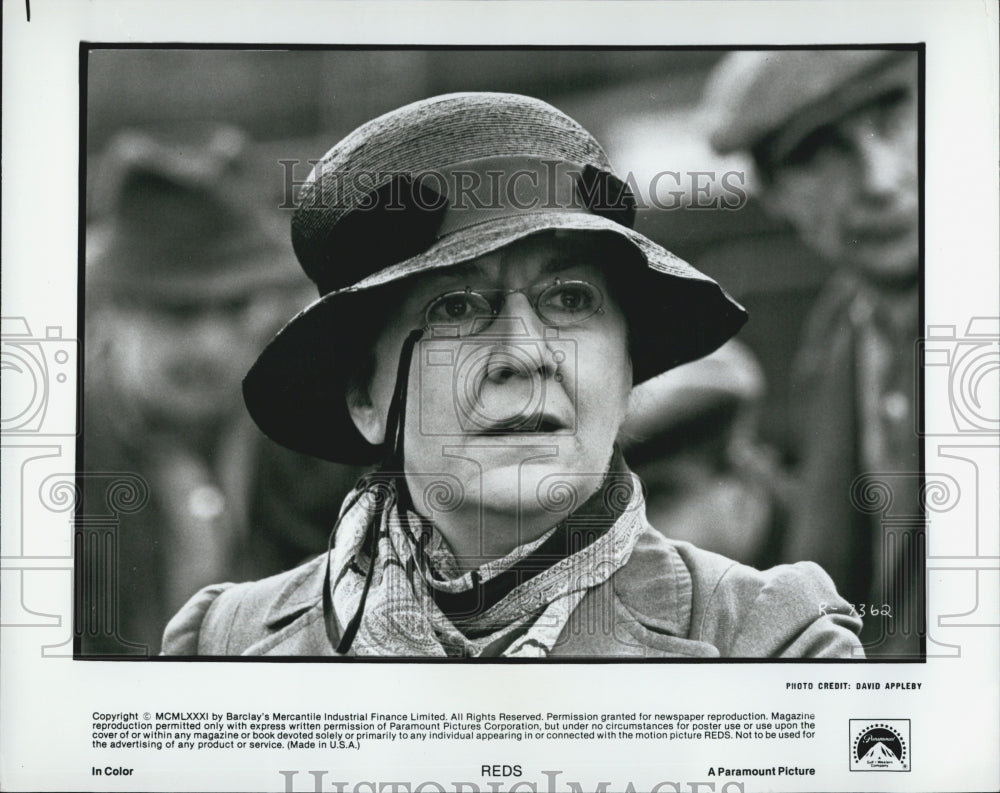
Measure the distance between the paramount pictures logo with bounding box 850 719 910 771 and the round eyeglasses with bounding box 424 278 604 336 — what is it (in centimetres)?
141

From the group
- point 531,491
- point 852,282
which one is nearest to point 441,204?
point 531,491

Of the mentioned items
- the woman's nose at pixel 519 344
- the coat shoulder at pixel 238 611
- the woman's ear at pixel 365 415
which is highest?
the woman's nose at pixel 519 344

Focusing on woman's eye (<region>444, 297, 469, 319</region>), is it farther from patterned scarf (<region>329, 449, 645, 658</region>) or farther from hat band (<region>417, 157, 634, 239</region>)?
patterned scarf (<region>329, 449, 645, 658</region>)

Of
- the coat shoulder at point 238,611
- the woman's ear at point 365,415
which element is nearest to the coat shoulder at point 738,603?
the woman's ear at point 365,415

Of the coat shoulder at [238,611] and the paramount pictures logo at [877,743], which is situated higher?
the coat shoulder at [238,611]

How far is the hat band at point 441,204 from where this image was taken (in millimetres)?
2947

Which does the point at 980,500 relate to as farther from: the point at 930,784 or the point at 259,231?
the point at 259,231

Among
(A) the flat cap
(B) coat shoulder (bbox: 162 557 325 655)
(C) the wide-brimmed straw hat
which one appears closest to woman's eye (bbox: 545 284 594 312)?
(C) the wide-brimmed straw hat

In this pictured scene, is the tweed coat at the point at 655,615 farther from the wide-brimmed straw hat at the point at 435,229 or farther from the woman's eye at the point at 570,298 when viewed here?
the woman's eye at the point at 570,298

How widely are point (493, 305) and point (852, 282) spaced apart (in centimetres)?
103

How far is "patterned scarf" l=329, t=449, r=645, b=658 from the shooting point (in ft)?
9.78

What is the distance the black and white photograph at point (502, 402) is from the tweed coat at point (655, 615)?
1 centimetres

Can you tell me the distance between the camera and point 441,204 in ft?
9.71

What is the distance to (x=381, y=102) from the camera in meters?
3.03
